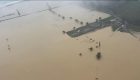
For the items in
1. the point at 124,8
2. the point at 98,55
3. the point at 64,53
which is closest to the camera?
the point at 98,55

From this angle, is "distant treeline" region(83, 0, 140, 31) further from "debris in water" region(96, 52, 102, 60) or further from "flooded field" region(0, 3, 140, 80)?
"debris in water" region(96, 52, 102, 60)

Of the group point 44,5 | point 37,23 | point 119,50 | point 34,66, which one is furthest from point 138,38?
point 44,5

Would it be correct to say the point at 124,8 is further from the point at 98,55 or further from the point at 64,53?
the point at 64,53

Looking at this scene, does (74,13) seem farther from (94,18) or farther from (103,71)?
(103,71)

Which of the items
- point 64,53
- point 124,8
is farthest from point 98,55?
point 124,8

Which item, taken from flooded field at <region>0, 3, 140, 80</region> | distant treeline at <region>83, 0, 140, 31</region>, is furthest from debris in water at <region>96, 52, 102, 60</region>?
distant treeline at <region>83, 0, 140, 31</region>

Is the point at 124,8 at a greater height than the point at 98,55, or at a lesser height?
greater

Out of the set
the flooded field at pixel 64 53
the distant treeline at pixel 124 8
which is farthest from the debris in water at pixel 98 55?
the distant treeline at pixel 124 8
